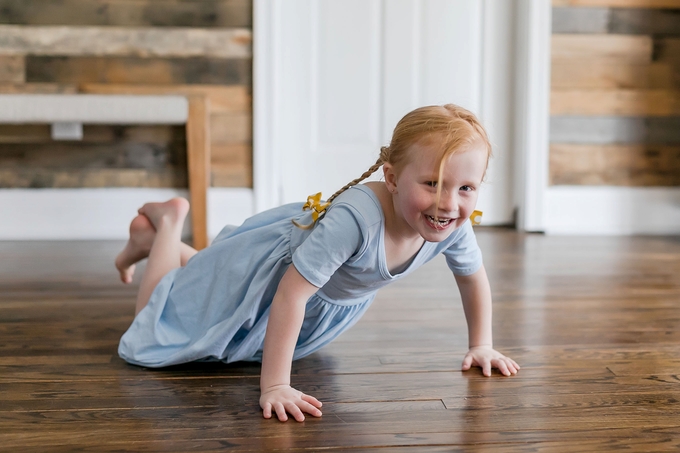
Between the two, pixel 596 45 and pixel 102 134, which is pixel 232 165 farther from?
pixel 596 45

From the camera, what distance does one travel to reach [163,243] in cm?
143

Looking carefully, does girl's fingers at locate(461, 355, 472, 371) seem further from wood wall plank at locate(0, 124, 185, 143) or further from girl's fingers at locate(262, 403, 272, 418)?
wood wall plank at locate(0, 124, 185, 143)

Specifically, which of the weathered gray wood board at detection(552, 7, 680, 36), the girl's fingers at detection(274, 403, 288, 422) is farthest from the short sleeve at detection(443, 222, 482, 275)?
the weathered gray wood board at detection(552, 7, 680, 36)

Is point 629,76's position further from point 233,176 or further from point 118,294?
point 118,294

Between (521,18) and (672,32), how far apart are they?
593 millimetres

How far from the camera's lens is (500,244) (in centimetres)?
254

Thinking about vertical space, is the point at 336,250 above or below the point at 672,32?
below

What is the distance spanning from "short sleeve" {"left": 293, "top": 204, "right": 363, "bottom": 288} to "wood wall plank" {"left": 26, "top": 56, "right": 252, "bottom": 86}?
182 centimetres

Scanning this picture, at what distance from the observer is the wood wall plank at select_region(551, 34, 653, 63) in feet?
9.33

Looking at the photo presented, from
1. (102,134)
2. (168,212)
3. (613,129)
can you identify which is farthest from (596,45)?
(168,212)

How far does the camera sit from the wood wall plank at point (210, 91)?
2.65m

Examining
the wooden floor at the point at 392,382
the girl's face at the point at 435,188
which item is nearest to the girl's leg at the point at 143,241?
the wooden floor at the point at 392,382

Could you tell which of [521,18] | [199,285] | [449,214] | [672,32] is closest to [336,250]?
[449,214]

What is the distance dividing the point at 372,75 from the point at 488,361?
1.98 m
